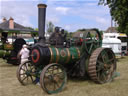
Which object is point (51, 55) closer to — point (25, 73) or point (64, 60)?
point (64, 60)

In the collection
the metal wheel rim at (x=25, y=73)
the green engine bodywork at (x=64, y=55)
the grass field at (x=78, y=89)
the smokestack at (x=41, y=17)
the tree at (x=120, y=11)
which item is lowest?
the grass field at (x=78, y=89)

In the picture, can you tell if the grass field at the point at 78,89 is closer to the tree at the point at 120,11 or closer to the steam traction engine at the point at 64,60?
the steam traction engine at the point at 64,60

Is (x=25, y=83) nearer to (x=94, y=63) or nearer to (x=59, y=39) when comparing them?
(x=59, y=39)

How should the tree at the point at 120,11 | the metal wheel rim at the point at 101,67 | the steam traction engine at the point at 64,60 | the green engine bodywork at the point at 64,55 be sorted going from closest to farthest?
the steam traction engine at the point at 64,60, the green engine bodywork at the point at 64,55, the metal wheel rim at the point at 101,67, the tree at the point at 120,11

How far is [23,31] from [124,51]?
30.6ft

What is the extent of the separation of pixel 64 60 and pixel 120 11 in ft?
38.7

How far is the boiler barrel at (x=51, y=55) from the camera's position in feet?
14.6

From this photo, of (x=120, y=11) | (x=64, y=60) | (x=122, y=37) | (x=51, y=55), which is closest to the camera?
(x=51, y=55)

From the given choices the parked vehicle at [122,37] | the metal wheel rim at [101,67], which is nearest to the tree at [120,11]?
the parked vehicle at [122,37]

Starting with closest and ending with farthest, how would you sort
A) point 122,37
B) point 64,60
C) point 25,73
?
point 64,60 → point 25,73 → point 122,37

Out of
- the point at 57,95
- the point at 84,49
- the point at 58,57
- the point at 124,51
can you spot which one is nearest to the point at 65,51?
the point at 58,57

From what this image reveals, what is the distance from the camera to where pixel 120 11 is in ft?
49.3

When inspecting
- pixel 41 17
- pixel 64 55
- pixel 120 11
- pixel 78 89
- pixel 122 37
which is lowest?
pixel 78 89

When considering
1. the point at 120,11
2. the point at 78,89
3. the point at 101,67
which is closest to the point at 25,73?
the point at 78,89
